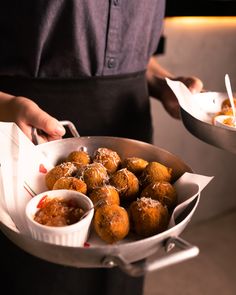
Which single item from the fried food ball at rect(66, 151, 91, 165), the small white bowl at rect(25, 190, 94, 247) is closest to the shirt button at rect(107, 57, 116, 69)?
the fried food ball at rect(66, 151, 91, 165)

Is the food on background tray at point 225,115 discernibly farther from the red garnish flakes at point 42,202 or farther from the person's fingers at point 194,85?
the red garnish flakes at point 42,202

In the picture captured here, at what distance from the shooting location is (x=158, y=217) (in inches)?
18.9

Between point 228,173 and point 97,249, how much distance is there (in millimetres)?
1431

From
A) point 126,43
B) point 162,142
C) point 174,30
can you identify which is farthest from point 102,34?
point 162,142

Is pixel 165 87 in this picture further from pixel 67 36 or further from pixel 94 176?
pixel 94 176

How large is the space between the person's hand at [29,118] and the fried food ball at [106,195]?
11cm

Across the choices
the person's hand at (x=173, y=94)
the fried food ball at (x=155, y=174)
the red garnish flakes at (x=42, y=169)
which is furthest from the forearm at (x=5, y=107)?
the person's hand at (x=173, y=94)

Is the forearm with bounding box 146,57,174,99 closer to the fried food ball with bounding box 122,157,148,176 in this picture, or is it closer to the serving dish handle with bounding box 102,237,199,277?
the fried food ball with bounding box 122,157,148,176

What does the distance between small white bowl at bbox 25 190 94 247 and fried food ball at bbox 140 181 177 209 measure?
8cm

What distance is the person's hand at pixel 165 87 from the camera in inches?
31.6

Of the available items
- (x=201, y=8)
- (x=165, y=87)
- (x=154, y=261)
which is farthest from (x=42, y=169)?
(x=201, y=8)

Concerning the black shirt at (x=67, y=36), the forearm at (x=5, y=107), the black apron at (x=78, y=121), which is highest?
the black shirt at (x=67, y=36)

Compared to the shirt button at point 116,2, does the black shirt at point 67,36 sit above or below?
below

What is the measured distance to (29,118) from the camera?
0.58 m
